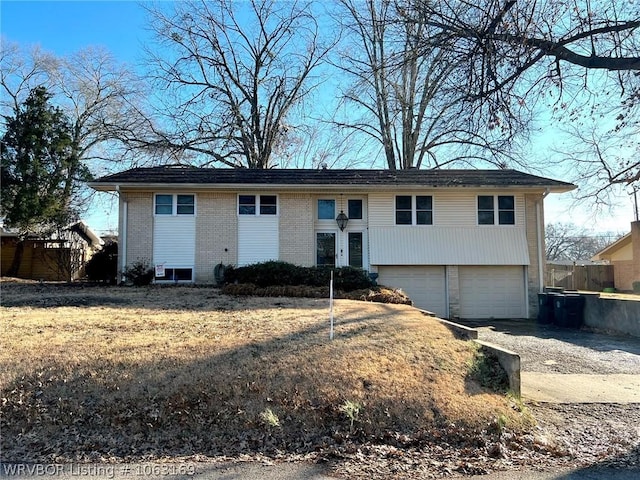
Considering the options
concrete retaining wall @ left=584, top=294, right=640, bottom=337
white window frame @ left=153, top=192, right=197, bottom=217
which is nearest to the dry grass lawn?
concrete retaining wall @ left=584, top=294, right=640, bottom=337

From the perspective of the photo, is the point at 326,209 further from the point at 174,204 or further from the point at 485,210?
the point at 485,210

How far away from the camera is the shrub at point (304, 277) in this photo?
48.6 ft

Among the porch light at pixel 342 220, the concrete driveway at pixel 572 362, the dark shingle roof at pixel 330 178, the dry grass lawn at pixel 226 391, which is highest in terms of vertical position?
the dark shingle roof at pixel 330 178

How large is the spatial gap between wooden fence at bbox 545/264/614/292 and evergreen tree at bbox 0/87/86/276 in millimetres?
29566

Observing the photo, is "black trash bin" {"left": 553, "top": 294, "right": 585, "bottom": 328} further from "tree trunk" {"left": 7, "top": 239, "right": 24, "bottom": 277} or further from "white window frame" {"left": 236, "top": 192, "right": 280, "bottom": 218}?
"tree trunk" {"left": 7, "top": 239, "right": 24, "bottom": 277}

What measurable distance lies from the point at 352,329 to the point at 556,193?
44.8 ft

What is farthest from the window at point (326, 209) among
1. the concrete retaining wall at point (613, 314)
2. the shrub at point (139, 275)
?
the concrete retaining wall at point (613, 314)

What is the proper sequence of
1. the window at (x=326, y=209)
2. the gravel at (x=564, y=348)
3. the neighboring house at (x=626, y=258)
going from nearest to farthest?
the gravel at (x=564, y=348) → the window at (x=326, y=209) → the neighboring house at (x=626, y=258)

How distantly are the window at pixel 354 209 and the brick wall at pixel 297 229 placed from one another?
1.55m

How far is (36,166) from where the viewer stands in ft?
73.4

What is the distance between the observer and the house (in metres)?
17.5

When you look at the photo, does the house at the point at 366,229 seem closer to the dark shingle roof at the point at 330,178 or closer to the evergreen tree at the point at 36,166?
the dark shingle roof at the point at 330,178

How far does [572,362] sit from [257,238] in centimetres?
1134

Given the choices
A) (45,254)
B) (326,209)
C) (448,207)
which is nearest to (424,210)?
(448,207)
